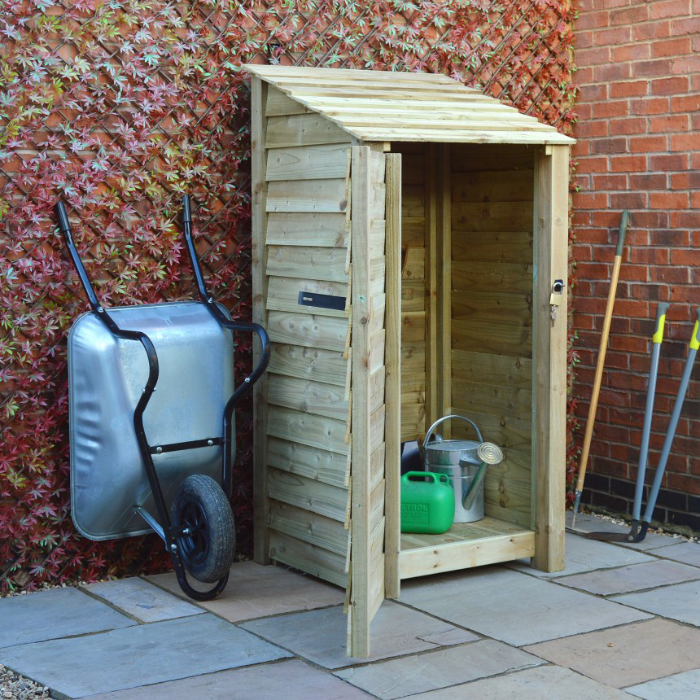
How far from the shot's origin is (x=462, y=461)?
448 cm

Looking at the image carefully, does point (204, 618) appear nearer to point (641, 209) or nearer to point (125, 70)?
point (125, 70)

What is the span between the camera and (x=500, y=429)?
4605 mm

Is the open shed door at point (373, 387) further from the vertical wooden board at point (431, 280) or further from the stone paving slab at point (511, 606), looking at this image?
the vertical wooden board at point (431, 280)

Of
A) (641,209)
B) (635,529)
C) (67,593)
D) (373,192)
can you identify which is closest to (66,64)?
(373,192)

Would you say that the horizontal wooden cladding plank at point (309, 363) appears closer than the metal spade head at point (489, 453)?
Yes

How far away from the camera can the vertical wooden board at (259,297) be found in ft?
13.7

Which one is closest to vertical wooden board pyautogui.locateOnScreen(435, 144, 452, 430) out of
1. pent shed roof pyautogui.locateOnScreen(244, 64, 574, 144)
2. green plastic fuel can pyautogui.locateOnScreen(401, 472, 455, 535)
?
pent shed roof pyautogui.locateOnScreen(244, 64, 574, 144)

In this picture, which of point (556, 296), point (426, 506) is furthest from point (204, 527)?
point (556, 296)

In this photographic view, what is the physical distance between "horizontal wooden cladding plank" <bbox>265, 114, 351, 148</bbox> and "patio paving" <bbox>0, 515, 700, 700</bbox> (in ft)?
5.33

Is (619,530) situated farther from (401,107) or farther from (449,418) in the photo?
(401,107)

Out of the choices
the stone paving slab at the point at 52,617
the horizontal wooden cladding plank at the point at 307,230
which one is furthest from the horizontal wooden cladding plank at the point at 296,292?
the stone paving slab at the point at 52,617

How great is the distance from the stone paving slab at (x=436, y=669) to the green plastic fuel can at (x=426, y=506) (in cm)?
86

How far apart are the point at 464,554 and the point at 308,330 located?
40.6 inches

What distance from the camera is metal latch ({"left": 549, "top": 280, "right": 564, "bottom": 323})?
13.4ft
